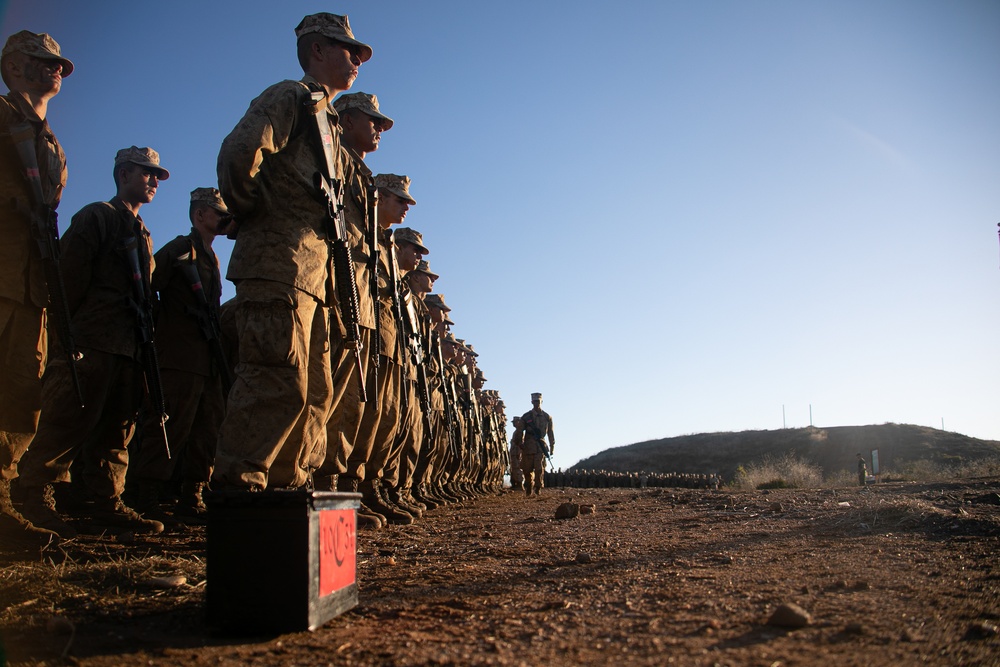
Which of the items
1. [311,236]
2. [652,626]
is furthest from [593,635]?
[311,236]

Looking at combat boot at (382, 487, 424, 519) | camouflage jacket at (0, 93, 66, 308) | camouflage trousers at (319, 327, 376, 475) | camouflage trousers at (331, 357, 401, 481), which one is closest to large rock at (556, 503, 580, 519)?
combat boot at (382, 487, 424, 519)

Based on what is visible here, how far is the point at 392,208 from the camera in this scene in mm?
7250

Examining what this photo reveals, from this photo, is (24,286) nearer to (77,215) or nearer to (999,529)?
(77,215)

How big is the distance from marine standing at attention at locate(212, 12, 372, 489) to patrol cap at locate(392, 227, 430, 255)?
535 cm

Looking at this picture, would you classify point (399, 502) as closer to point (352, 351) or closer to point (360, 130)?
point (352, 351)

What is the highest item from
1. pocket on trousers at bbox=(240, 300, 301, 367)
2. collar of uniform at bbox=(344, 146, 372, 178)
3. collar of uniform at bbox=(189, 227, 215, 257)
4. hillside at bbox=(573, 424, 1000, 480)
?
collar of uniform at bbox=(344, 146, 372, 178)

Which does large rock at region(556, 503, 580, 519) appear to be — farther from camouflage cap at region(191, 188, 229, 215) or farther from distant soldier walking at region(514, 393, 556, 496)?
distant soldier walking at region(514, 393, 556, 496)

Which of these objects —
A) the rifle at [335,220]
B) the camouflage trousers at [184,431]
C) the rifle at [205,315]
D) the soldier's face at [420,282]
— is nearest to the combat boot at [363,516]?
the camouflage trousers at [184,431]

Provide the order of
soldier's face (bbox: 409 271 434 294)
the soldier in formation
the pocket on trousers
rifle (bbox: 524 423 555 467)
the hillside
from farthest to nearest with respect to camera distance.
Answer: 1. the hillside
2. rifle (bbox: 524 423 555 467)
3. soldier's face (bbox: 409 271 434 294)
4. the soldier in formation
5. the pocket on trousers

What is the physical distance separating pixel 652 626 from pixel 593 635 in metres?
0.24

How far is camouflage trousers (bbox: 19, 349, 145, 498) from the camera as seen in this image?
4.82 m

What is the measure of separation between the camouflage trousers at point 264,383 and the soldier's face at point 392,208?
11.3ft

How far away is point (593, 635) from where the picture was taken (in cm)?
245

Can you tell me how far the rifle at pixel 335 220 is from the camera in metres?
4.03
